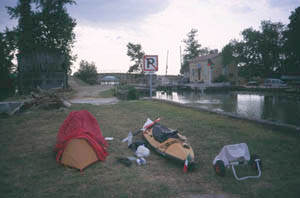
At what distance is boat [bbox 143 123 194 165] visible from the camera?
458 cm

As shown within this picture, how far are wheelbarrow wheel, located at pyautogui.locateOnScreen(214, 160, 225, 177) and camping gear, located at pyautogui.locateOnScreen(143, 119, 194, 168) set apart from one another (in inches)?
20.5

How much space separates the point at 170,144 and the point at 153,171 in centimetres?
85

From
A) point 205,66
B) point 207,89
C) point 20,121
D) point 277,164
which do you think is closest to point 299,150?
point 277,164

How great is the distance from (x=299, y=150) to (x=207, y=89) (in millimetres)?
34122

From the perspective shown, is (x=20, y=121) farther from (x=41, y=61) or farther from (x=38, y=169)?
(x=41, y=61)

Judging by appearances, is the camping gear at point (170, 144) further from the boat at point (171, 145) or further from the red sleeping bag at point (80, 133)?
the red sleeping bag at point (80, 133)

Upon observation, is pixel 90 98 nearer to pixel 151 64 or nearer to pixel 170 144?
pixel 151 64

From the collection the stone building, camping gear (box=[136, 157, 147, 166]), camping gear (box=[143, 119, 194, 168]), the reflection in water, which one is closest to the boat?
camping gear (box=[143, 119, 194, 168])

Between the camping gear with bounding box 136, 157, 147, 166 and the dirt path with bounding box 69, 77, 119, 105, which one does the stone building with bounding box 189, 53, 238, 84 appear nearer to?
the dirt path with bounding box 69, 77, 119, 105

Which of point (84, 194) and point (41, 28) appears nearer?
point (84, 194)

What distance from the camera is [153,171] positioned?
4.50 metres

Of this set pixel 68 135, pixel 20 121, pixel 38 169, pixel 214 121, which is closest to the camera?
pixel 38 169

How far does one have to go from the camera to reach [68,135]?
4.96 m

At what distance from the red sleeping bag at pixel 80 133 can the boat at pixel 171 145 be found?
55.2 inches
